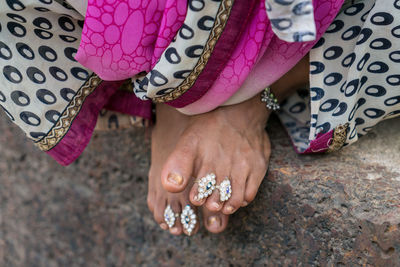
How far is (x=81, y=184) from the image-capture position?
1286mm

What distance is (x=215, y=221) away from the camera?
869 mm

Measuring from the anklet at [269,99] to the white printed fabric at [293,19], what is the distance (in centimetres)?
33

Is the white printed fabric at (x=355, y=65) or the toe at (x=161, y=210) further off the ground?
the white printed fabric at (x=355, y=65)

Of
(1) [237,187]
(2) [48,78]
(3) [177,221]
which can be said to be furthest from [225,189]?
(2) [48,78]

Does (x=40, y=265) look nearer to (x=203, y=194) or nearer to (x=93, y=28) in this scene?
(x=203, y=194)

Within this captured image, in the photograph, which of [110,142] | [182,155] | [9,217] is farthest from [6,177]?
[182,155]

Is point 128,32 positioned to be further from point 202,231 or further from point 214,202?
point 202,231

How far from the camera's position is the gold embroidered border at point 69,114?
81cm

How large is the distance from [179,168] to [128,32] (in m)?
0.25

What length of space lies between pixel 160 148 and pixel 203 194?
8.2 inches

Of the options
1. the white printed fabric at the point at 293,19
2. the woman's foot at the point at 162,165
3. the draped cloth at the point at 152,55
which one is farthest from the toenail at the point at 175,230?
the white printed fabric at the point at 293,19

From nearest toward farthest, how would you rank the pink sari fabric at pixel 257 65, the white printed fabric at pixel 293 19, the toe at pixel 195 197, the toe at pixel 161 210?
the white printed fabric at pixel 293 19, the pink sari fabric at pixel 257 65, the toe at pixel 195 197, the toe at pixel 161 210

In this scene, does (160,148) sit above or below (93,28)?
below

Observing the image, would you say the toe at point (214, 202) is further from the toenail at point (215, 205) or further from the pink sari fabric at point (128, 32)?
the pink sari fabric at point (128, 32)
